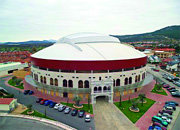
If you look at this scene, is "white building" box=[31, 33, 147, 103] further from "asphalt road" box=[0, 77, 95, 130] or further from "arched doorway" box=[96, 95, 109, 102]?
"asphalt road" box=[0, 77, 95, 130]

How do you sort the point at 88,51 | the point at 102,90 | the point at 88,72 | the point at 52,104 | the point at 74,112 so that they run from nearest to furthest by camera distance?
the point at 74,112 < the point at 52,104 < the point at 102,90 < the point at 88,72 < the point at 88,51

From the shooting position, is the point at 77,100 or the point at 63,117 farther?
the point at 77,100

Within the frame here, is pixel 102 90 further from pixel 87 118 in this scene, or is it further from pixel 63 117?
pixel 63 117

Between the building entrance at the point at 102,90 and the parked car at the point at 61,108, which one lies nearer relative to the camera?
the parked car at the point at 61,108

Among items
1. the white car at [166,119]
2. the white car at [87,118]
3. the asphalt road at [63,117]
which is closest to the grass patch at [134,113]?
the white car at [166,119]

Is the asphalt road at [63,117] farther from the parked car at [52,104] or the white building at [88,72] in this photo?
the white building at [88,72]

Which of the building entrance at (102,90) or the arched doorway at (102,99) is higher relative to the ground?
the building entrance at (102,90)

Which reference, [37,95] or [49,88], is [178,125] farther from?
[37,95]

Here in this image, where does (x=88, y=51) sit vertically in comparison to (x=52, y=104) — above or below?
above

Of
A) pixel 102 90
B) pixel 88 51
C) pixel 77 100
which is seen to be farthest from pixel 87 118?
pixel 88 51

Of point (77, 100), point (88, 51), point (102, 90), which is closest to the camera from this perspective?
point (77, 100)

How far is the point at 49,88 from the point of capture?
49.2m

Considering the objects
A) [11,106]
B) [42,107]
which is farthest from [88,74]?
[11,106]

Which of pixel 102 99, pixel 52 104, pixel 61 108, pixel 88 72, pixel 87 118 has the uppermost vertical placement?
pixel 88 72
